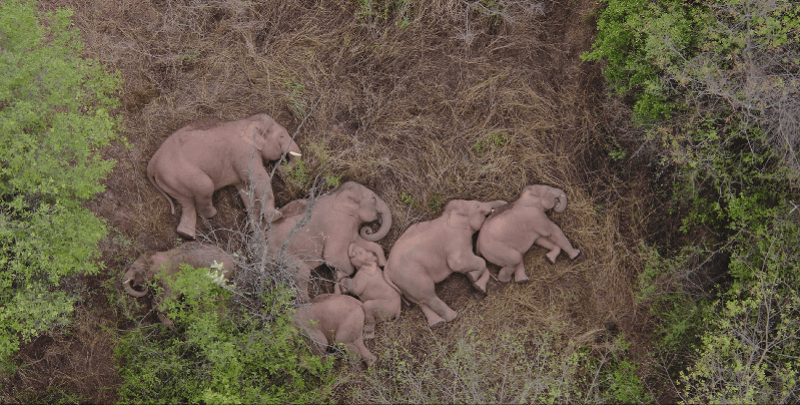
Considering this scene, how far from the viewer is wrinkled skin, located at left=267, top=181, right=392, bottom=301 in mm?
5820

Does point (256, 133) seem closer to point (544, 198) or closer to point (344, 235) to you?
point (344, 235)

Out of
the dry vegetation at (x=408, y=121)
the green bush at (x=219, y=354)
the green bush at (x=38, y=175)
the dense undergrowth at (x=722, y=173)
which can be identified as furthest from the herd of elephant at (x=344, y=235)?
the dense undergrowth at (x=722, y=173)

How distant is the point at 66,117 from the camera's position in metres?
4.96

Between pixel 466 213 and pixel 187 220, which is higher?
pixel 466 213

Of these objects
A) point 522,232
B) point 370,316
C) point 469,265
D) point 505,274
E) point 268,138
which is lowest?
point 370,316

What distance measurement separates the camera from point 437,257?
5.84 metres

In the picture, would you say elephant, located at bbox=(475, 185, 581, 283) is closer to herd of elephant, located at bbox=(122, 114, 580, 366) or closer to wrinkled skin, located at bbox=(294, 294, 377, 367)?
herd of elephant, located at bbox=(122, 114, 580, 366)

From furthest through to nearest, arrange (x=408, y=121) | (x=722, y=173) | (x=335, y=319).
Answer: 1. (x=408, y=121)
2. (x=335, y=319)
3. (x=722, y=173)

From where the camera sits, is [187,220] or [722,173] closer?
[722,173]

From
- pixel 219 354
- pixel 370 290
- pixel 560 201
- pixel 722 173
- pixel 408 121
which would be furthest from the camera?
pixel 408 121

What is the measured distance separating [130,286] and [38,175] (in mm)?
1585

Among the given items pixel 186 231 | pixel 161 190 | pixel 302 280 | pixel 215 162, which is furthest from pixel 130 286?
pixel 302 280

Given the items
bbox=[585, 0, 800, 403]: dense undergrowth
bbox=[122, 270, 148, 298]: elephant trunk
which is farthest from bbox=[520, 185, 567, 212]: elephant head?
bbox=[122, 270, 148, 298]: elephant trunk

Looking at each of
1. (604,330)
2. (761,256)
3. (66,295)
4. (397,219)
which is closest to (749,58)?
(761,256)
